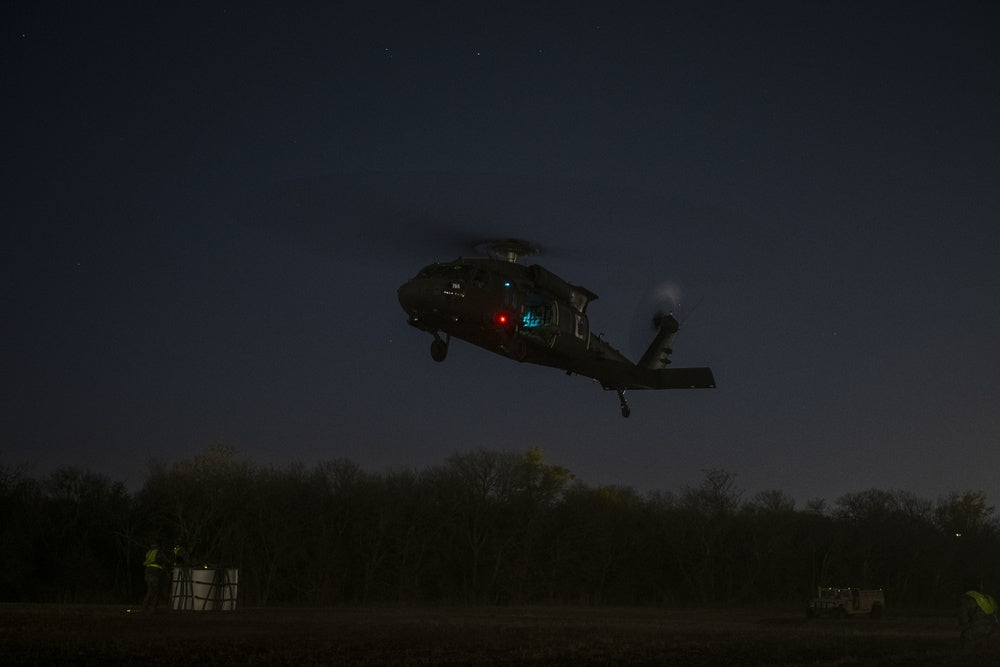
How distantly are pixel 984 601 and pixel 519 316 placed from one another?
11857mm

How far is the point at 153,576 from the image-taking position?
26500 mm

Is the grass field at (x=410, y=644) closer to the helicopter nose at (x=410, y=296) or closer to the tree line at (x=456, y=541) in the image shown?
the helicopter nose at (x=410, y=296)

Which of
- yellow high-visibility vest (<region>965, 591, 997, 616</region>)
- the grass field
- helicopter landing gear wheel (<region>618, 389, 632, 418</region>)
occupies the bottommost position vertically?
the grass field

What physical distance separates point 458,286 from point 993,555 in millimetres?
70667

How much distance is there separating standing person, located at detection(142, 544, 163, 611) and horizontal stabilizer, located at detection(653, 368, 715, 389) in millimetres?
14814

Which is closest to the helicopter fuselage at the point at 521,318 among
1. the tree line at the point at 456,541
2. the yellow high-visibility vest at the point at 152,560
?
the yellow high-visibility vest at the point at 152,560

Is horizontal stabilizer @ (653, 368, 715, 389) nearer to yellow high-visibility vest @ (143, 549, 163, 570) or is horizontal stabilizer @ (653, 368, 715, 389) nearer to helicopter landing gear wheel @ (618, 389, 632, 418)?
helicopter landing gear wheel @ (618, 389, 632, 418)

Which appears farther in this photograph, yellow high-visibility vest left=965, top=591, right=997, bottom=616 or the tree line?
the tree line

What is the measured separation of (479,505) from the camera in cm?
6134

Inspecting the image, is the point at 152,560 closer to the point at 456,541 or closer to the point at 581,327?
the point at 581,327

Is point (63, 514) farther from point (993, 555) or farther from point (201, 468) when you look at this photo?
point (993, 555)

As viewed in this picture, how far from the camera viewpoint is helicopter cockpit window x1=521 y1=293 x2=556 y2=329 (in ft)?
80.6

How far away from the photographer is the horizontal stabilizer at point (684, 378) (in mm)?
27906

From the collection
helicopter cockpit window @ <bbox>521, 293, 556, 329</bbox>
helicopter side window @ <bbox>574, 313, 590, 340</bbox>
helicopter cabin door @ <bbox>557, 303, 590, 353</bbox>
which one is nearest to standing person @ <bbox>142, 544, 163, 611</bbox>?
helicopter cockpit window @ <bbox>521, 293, 556, 329</bbox>
